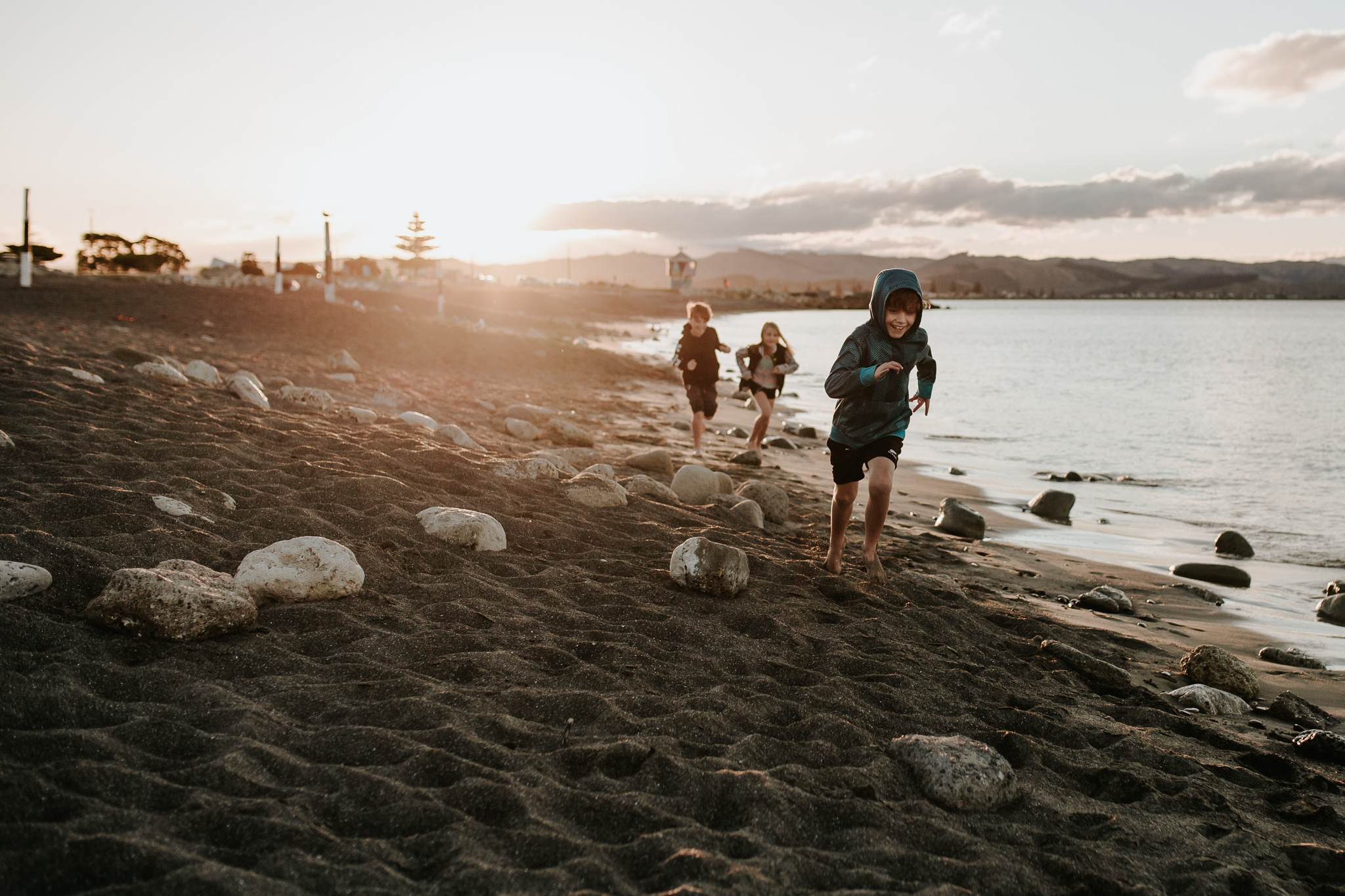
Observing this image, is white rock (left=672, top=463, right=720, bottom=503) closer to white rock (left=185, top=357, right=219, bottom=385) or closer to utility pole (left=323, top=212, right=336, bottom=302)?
white rock (left=185, top=357, right=219, bottom=385)

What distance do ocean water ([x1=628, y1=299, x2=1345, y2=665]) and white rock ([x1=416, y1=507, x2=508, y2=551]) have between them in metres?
5.14

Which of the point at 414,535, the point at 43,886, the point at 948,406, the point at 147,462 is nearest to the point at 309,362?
the point at 147,462

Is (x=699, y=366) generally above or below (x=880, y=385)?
above

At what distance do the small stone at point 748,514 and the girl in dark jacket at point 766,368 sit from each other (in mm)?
3527

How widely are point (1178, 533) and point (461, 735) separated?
Result: 8.16 meters

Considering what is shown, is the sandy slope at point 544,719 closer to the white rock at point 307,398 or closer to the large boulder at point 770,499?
the large boulder at point 770,499

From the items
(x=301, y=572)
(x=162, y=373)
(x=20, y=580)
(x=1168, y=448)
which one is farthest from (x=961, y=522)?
(x=1168, y=448)

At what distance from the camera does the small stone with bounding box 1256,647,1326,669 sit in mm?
4793

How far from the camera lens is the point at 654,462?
26.0 feet

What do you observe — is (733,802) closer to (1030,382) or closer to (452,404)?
(452,404)

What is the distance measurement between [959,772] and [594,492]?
371cm

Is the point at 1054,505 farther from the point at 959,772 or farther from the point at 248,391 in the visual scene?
the point at 248,391

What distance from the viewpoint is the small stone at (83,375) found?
697 cm

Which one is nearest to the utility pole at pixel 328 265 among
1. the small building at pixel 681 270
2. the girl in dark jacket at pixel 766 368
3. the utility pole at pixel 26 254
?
the utility pole at pixel 26 254
